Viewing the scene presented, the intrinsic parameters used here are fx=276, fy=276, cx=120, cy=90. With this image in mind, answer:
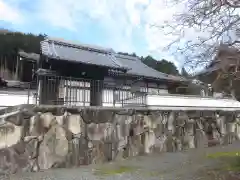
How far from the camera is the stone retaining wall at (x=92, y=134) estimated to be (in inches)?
277

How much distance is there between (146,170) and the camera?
6699 millimetres

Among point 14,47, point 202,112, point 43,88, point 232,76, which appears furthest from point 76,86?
point 14,47

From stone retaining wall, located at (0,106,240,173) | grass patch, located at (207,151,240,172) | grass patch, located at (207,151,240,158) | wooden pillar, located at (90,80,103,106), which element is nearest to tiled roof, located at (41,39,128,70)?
wooden pillar, located at (90,80,103,106)

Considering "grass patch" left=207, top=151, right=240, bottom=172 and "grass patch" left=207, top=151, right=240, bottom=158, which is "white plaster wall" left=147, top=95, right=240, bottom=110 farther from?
"grass patch" left=207, top=151, right=240, bottom=172

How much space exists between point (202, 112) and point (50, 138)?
6083 millimetres

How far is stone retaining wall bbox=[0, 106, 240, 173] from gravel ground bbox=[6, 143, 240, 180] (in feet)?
1.51

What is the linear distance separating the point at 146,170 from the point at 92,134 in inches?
85.5

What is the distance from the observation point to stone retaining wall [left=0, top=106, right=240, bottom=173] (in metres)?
7.04

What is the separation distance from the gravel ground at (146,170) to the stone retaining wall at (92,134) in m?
0.46

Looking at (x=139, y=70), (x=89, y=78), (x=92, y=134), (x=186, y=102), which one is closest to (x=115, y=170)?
(x=92, y=134)

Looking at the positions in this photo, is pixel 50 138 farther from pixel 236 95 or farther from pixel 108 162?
pixel 236 95

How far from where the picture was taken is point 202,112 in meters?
10.8

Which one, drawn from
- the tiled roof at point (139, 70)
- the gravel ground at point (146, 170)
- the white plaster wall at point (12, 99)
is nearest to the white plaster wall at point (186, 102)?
the tiled roof at point (139, 70)

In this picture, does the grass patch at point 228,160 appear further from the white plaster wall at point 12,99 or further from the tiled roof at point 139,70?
the tiled roof at point 139,70
